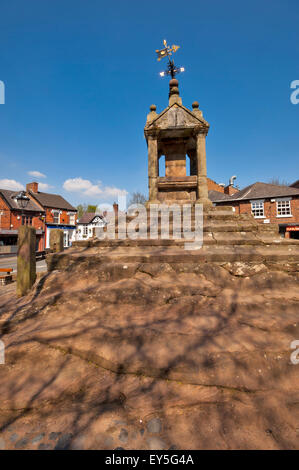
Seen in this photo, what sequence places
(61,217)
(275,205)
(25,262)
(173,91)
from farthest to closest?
(61,217), (275,205), (173,91), (25,262)

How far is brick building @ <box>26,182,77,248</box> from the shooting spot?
31.1 metres

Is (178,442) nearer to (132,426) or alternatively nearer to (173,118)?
(132,426)

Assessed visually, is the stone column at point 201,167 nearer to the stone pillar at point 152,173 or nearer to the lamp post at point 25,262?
the stone pillar at point 152,173

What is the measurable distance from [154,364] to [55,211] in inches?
1360

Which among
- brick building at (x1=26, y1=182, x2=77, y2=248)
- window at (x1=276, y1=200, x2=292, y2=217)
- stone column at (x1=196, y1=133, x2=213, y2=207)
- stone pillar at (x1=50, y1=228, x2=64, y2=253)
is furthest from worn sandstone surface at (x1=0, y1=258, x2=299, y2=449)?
brick building at (x1=26, y1=182, x2=77, y2=248)

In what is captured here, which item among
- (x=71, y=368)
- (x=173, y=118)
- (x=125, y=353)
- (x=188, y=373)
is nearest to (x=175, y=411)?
(x=188, y=373)

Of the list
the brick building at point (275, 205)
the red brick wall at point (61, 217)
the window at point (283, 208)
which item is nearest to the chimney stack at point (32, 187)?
the red brick wall at point (61, 217)

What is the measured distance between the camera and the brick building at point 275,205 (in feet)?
67.7

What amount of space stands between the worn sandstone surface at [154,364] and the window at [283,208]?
21334mm

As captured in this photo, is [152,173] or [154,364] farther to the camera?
[152,173]

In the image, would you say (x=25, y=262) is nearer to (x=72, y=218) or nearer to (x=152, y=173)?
(x=152, y=173)

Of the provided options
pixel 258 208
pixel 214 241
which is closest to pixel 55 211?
pixel 258 208

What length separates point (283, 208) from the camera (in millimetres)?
21109

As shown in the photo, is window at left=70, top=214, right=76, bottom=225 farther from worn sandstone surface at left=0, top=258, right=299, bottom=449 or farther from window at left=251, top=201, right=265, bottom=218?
worn sandstone surface at left=0, top=258, right=299, bottom=449
